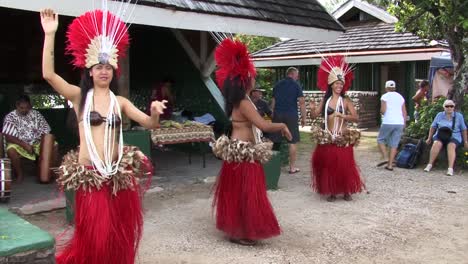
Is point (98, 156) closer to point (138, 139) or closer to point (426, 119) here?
point (138, 139)

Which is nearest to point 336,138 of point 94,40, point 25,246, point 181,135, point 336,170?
point 336,170

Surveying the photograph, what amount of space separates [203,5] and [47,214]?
10.7 feet

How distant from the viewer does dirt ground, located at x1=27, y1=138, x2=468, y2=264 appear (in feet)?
14.6

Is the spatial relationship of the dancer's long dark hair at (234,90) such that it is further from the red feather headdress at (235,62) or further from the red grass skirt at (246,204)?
the red grass skirt at (246,204)

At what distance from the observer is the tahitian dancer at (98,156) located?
3.32 m

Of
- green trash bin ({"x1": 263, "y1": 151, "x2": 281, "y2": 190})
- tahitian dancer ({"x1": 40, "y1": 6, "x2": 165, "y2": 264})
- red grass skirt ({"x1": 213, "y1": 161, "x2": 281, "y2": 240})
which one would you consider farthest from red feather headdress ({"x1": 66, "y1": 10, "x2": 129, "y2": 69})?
green trash bin ({"x1": 263, "y1": 151, "x2": 281, "y2": 190})

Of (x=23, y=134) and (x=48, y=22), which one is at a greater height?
(x=48, y=22)

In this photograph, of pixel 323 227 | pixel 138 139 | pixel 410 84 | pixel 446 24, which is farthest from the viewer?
pixel 410 84

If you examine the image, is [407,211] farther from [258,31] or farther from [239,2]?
[239,2]

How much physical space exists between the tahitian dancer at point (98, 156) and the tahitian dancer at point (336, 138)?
3267 mm

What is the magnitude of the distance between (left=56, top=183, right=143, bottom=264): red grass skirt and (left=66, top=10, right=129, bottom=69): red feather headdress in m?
0.88

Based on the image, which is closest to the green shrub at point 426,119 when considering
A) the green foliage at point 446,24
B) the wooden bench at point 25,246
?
the green foliage at point 446,24

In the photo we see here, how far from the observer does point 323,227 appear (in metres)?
5.32

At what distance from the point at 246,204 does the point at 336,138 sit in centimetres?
215
